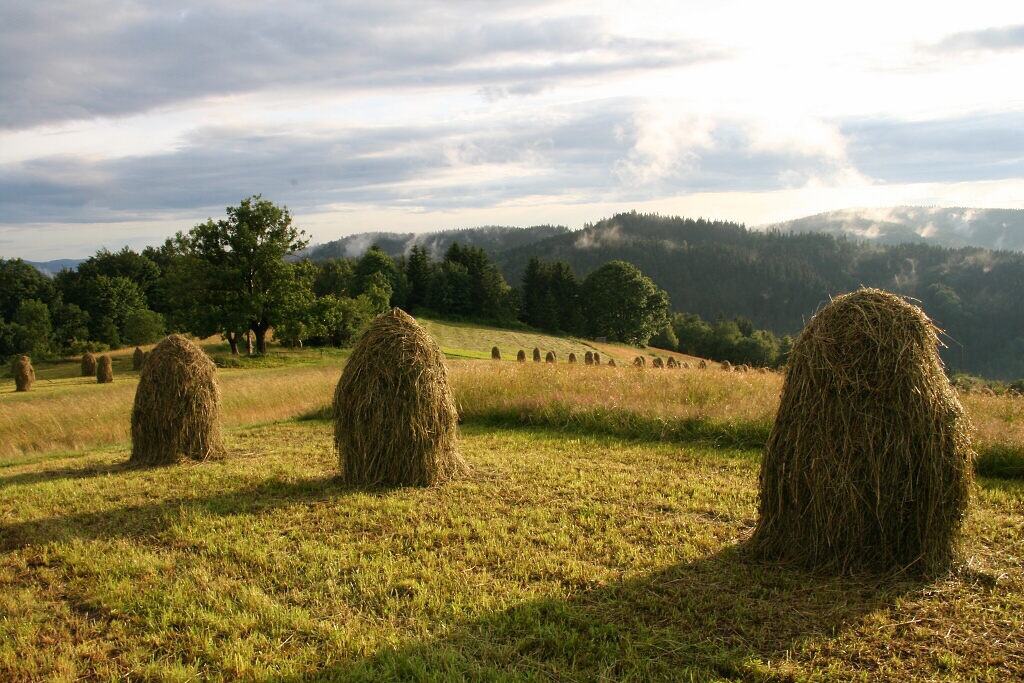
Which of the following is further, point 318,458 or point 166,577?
point 318,458

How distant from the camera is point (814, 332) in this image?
5.54 m

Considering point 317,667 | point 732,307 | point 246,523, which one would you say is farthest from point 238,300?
point 732,307

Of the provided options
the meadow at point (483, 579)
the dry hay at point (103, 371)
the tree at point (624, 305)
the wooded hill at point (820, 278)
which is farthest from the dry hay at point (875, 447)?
the wooded hill at point (820, 278)

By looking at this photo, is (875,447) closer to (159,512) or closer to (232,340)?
(159,512)

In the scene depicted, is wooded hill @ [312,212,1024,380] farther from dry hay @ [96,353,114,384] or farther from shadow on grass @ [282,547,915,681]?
shadow on grass @ [282,547,915,681]

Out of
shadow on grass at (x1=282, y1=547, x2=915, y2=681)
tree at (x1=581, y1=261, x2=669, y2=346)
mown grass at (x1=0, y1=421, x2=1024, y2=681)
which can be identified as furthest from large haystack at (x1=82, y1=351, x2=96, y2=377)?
tree at (x1=581, y1=261, x2=669, y2=346)

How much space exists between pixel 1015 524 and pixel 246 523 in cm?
819

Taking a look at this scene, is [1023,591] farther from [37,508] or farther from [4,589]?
[37,508]

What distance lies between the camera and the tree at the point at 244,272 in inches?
1420

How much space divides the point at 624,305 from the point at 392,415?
6188 cm

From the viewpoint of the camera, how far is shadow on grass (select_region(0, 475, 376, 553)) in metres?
6.85

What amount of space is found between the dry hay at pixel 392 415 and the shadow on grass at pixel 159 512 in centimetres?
37

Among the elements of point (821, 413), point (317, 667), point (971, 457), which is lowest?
point (317, 667)

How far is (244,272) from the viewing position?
3688 cm
